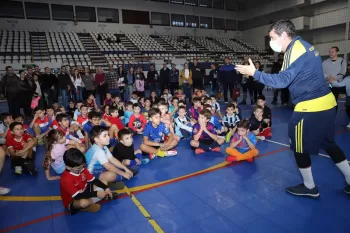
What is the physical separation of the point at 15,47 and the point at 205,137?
16.5 m

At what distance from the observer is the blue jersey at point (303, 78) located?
7.35 feet

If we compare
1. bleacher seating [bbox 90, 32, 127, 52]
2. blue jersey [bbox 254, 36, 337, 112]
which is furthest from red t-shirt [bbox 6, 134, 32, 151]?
bleacher seating [bbox 90, 32, 127, 52]

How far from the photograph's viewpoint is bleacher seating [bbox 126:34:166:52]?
65.1 ft

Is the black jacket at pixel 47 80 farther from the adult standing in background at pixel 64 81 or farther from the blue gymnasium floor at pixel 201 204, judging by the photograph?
the blue gymnasium floor at pixel 201 204

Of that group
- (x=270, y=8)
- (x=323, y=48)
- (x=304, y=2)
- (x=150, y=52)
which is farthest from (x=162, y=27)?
(x=323, y=48)

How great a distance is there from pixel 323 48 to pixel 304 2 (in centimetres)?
490

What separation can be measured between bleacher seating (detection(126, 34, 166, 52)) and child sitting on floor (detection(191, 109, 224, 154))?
16313 millimetres

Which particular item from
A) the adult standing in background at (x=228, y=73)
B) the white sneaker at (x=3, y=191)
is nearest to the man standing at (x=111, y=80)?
the adult standing in background at (x=228, y=73)

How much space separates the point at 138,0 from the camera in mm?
22250

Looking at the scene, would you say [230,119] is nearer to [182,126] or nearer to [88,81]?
[182,126]

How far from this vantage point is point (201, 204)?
276 centimetres

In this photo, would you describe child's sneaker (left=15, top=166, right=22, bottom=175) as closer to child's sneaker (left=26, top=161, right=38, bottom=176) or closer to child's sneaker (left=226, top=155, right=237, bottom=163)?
child's sneaker (left=26, top=161, right=38, bottom=176)

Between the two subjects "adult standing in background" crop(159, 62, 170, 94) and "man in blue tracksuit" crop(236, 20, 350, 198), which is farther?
"adult standing in background" crop(159, 62, 170, 94)

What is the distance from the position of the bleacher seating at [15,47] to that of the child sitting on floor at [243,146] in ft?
49.5
